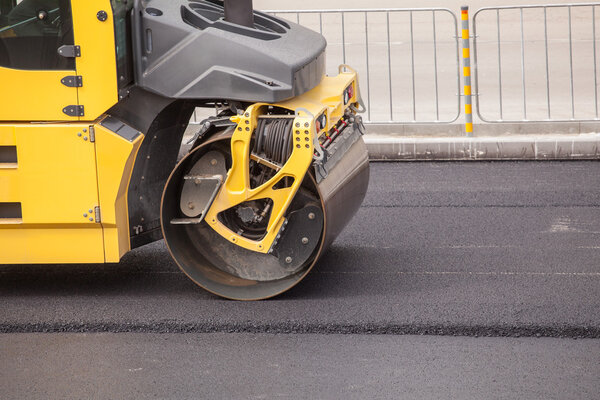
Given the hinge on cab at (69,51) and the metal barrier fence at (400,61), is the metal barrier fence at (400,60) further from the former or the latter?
the hinge on cab at (69,51)

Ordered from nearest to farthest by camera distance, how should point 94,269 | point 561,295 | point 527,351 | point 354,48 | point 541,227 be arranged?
point 527,351 → point 561,295 → point 94,269 → point 541,227 → point 354,48

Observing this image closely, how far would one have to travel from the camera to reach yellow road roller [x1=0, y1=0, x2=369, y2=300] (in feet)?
15.5

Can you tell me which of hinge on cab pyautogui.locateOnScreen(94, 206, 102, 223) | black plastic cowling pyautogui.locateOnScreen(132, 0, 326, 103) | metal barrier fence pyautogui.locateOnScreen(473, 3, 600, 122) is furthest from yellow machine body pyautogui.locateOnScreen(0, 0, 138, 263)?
metal barrier fence pyautogui.locateOnScreen(473, 3, 600, 122)

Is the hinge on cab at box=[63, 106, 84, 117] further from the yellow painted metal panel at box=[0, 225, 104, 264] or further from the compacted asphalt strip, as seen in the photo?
the compacted asphalt strip

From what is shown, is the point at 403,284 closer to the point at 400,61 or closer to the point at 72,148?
the point at 72,148

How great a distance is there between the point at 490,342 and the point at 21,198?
7.56 feet

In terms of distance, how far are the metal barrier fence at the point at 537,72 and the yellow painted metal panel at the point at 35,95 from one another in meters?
4.56

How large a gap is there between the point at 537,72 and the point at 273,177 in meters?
8.27

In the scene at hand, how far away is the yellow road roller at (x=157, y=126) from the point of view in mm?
4723

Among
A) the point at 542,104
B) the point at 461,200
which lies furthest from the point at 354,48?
the point at 461,200

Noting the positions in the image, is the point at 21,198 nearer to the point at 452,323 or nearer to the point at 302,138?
the point at 302,138

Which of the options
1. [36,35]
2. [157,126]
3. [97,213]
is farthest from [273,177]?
[36,35]

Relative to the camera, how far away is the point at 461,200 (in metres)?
6.94

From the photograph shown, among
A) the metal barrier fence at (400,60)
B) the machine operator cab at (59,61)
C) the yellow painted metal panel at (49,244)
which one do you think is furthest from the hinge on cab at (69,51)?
the metal barrier fence at (400,60)
